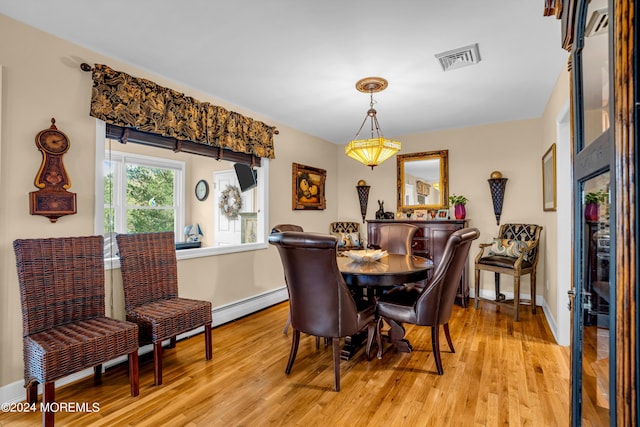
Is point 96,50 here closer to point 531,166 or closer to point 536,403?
point 536,403

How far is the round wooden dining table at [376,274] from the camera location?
91.3 inches

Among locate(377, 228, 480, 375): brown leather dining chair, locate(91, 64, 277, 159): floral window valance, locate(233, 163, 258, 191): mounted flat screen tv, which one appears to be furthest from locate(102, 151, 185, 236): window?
locate(377, 228, 480, 375): brown leather dining chair

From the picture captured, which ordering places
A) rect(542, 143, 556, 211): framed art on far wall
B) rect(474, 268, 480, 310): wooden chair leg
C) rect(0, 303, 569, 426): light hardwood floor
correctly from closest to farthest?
rect(0, 303, 569, 426): light hardwood floor
rect(542, 143, 556, 211): framed art on far wall
rect(474, 268, 480, 310): wooden chair leg

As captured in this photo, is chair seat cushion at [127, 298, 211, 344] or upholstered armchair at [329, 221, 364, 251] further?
upholstered armchair at [329, 221, 364, 251]

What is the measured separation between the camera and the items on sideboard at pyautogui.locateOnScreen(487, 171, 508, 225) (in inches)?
167

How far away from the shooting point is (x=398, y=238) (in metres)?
3.87

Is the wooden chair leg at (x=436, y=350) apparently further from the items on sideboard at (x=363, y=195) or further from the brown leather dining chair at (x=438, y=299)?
the items on sideboard at (x=363, y=195)

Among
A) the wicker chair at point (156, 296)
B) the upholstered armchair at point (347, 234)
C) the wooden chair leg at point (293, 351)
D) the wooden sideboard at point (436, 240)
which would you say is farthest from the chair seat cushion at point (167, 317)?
the wooden sideboard at point (436, 240)

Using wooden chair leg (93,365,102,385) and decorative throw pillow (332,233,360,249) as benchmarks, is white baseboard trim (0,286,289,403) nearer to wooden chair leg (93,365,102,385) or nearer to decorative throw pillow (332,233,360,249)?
wooden chair leg (93,365,102,385)

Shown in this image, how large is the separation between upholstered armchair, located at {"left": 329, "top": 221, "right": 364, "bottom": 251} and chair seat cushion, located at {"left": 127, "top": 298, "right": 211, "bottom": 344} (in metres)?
2.59

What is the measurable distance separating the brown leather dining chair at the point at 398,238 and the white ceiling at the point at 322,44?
147cm

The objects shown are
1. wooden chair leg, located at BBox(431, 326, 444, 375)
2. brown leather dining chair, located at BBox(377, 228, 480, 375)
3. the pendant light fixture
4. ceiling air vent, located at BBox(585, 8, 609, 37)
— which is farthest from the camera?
the pendant light fixture

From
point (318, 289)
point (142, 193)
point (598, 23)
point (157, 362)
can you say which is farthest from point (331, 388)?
point (142, 193)

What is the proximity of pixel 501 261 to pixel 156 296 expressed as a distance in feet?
12.2
